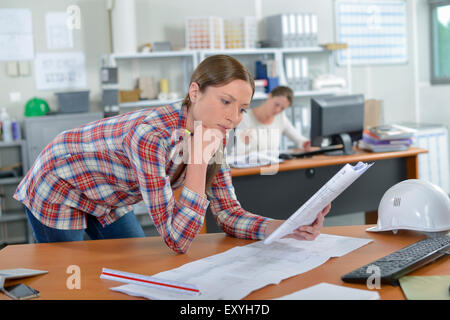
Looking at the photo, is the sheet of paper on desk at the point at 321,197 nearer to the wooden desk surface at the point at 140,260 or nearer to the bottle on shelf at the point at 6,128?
the wooden desk surface at the point at 140,260

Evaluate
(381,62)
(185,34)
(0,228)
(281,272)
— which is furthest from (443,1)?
(281,272)

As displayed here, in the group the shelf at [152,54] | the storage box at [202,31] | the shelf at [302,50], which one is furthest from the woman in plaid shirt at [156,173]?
the shelf at [302,50]

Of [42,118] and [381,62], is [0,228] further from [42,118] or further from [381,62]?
[381,62]

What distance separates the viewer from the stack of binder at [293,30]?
5.10 m

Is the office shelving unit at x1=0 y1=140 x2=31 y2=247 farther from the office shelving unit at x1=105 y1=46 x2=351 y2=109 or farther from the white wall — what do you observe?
the office shelving unit at x1=105 y1=46 x2=351 y2=109

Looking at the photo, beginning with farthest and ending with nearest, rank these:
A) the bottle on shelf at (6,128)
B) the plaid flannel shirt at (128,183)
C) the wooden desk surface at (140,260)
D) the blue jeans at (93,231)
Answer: the bottle on shelf at (6,128) < the blue jeans at (93,231) < the plaid flannel shirt at (128,183) < the wooden desk surface at (140,260)

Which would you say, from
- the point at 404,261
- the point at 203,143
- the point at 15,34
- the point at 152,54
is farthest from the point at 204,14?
the point at 404,261

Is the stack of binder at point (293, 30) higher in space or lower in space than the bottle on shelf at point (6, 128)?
higher

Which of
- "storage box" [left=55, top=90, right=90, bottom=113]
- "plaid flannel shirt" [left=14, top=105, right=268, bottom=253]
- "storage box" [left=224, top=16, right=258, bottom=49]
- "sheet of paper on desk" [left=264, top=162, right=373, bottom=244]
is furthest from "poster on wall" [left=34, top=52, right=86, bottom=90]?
A: "sheet of paper on desk" [left=264, top=162, right=373, bottom=244]

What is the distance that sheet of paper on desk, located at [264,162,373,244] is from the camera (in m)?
1.27

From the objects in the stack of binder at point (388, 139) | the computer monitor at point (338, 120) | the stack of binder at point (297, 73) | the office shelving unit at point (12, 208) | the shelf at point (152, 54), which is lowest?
the office shelving unit at point (12, 208)

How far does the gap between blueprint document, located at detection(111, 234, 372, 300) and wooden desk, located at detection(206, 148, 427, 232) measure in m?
1.58

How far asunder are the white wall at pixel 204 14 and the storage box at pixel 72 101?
0.30 m

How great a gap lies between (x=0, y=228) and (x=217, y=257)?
12.6 ft
